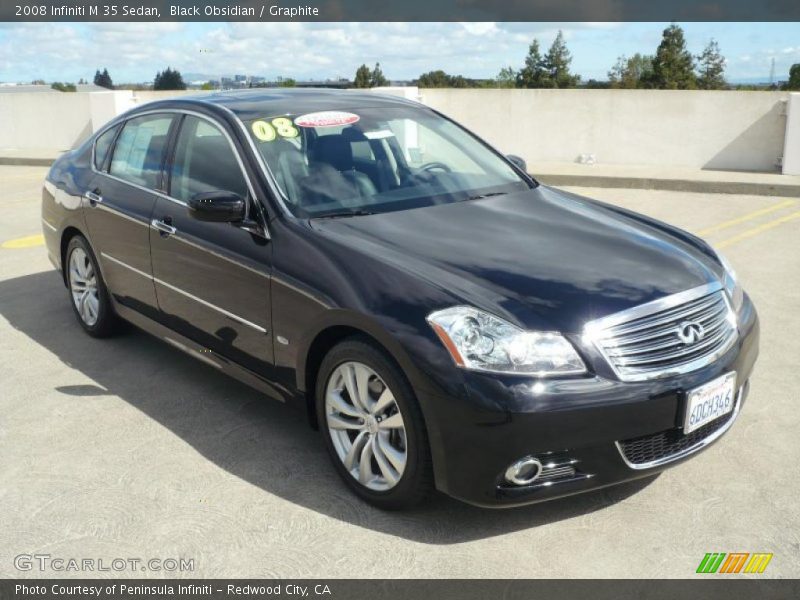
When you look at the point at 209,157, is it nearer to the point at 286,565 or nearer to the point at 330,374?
the point at 330,374

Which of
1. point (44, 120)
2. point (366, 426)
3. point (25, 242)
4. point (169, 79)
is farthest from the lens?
point (169, 79)

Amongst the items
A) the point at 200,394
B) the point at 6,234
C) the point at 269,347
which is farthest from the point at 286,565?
the point at 6,234

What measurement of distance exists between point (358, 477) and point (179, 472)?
92 cm

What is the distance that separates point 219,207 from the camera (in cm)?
405

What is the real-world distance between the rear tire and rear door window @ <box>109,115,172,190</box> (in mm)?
640

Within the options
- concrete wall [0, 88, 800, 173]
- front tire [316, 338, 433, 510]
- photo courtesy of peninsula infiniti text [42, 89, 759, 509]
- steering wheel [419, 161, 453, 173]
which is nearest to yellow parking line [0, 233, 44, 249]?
photo courtesy of peninsula infiniti text [42, 89, 759, 509]

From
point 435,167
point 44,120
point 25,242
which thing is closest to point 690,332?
point 435,167

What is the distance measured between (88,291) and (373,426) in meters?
3.16

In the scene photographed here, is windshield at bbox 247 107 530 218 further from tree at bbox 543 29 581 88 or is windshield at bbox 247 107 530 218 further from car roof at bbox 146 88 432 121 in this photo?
tree at bbox 543 29 581 88

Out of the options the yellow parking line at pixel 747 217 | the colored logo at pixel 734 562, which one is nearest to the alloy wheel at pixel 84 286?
the colored logo at pixel 734 562

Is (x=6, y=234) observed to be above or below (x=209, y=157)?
below

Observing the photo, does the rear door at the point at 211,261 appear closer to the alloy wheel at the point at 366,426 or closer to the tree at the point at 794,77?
the alloy wheel at the point at 366,426

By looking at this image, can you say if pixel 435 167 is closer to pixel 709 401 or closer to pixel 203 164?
pixel 203 164

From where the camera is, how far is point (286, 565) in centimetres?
323
